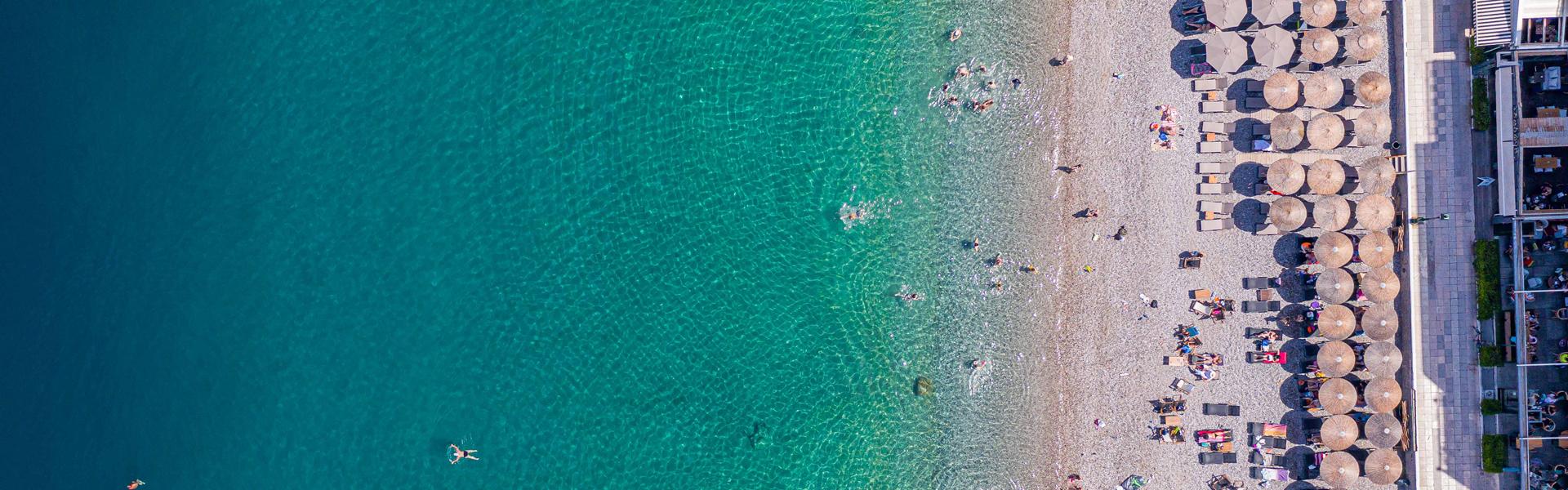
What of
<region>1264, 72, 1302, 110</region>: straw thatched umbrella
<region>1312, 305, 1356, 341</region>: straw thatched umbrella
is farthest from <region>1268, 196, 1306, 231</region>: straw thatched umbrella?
<region>1264, 72, 1302, 110</region>: straw thatched umbrella

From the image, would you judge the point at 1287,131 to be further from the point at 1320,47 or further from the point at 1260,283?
the point at 1260,283

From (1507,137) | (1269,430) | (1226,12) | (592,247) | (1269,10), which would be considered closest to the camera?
(1507,137)

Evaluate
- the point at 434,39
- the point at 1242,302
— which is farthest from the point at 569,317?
the point at 1242,302

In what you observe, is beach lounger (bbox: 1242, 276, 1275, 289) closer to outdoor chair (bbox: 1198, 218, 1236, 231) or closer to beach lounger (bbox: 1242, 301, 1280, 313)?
beach lounger (bbox: 1242, 301, 1280, 313)

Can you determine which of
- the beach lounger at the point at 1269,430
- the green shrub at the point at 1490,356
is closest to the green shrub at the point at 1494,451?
the green shrub at the point at 1490,356

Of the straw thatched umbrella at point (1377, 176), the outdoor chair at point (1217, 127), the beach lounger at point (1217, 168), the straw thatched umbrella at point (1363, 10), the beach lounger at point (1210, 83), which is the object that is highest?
the straw thatched umbrella at point (1363, 10)

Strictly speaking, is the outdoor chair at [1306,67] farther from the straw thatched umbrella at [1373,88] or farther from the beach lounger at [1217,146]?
the beach lounger at [1217,146]

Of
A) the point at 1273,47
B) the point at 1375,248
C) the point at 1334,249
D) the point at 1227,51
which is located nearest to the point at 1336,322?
the point at 1334,249
